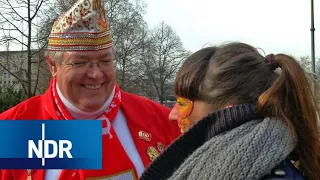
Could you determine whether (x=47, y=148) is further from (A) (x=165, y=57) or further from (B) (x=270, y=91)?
(A) (x=165, y=57)

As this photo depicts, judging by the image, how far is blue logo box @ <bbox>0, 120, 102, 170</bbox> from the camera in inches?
103

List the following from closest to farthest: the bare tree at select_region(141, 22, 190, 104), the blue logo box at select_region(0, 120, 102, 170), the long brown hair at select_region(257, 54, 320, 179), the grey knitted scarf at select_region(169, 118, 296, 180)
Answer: the grey knitted scarf at select_region(169, 118, 296, 180) → the long brown hair at select_region(257, 54, 320, 179) → the blue logo box at select_region(0, 120, 102, 170) → the bare tree at select_region(141, 22, 190, 104)

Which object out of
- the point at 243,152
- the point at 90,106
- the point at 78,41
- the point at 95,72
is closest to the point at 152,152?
the point at 90,106

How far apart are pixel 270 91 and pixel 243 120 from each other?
5.4 inches

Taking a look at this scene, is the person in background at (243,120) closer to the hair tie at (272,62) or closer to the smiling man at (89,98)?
the hair tie at (272,62)

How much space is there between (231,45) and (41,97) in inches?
67.2

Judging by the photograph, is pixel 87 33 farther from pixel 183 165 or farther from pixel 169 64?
pixel 169 64

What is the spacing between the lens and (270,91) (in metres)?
1.38

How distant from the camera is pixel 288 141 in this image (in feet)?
4.28

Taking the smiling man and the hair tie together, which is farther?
the smiling man

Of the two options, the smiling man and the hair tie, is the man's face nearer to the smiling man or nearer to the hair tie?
the smiling man

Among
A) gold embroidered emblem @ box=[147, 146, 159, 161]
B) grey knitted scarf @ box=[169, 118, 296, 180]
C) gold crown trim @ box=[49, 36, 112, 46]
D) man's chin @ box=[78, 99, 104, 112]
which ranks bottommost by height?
gold embroidered emblem @ box=[147, 146, 159, 161]

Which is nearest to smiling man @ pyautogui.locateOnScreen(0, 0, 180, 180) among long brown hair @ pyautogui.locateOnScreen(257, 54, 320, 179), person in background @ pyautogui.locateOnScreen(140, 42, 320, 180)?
person in background @ pyautogui.locateOnScreen(140, 42, 320, 180)

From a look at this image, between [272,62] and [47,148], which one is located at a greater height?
[272,62]
